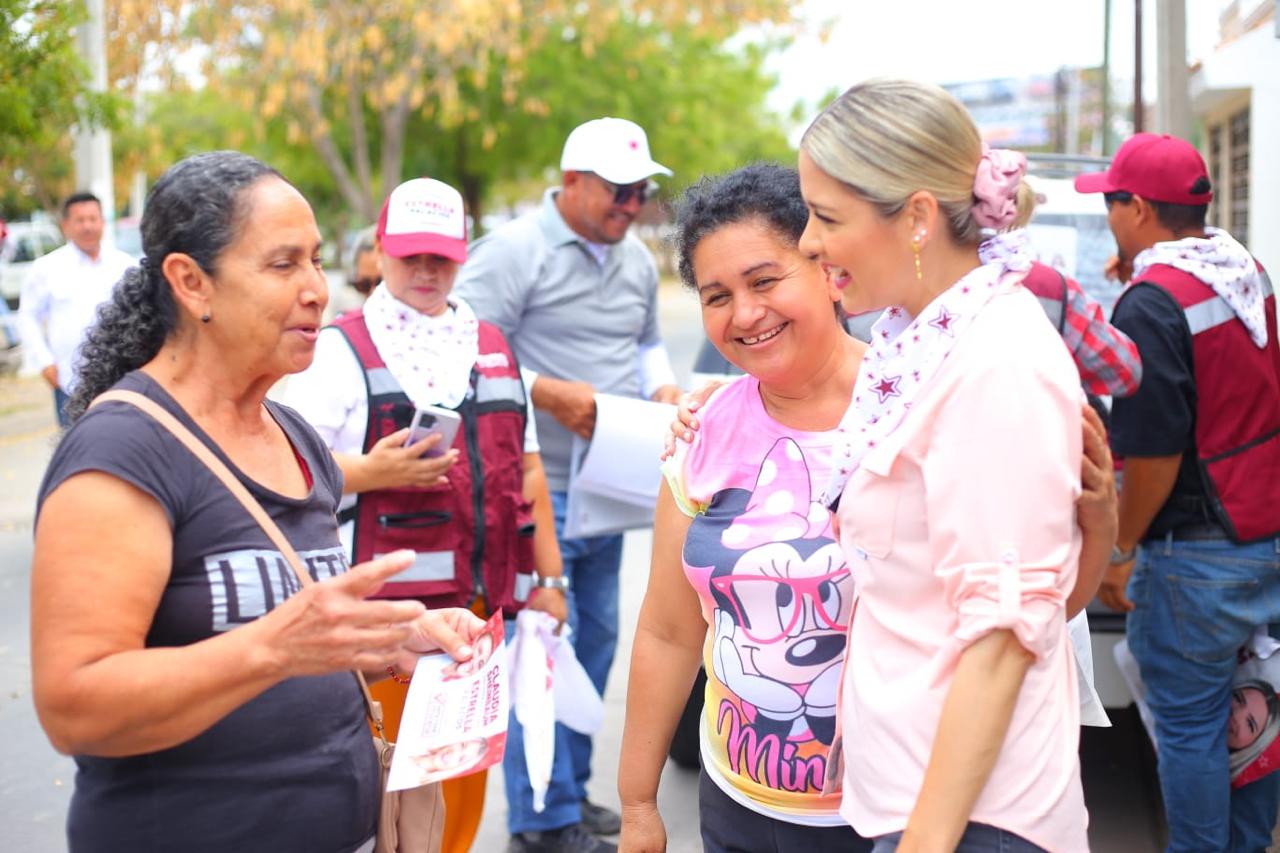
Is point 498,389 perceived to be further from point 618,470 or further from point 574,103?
point 574,103

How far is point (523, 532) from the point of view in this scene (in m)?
4.02

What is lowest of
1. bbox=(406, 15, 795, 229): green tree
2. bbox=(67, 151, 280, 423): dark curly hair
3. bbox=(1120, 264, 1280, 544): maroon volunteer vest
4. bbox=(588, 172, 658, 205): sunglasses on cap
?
bbox=(1120, 264, 1280, 544): maroon volunteer vest

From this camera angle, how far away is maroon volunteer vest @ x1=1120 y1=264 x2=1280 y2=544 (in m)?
3.62

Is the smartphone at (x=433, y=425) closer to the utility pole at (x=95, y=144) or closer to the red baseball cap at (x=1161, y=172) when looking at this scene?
the red baseball cap at (x=1161, y=172)

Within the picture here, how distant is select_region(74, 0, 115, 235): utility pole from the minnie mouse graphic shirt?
1357 cm

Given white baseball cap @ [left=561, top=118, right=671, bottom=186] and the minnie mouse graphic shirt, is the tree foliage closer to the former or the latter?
white baseball cap @ [left=561, top=118, right=671, bottom=186]

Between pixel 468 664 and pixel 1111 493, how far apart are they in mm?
1152

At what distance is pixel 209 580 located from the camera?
213 centimetres

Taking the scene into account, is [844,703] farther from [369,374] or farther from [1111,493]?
[369,374]

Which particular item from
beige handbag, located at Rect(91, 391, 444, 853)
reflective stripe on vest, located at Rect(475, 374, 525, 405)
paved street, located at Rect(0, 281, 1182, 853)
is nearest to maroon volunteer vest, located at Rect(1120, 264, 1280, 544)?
paved street, located at Rect(0, 281, 1182, 853)

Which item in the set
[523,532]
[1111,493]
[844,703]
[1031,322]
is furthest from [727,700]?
[523,532]

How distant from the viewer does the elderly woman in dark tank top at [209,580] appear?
194 cm

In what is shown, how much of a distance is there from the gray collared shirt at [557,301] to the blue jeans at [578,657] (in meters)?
0.28

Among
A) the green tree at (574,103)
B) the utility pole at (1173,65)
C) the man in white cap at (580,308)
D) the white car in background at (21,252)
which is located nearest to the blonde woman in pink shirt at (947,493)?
the man in white cap at (580,308)
